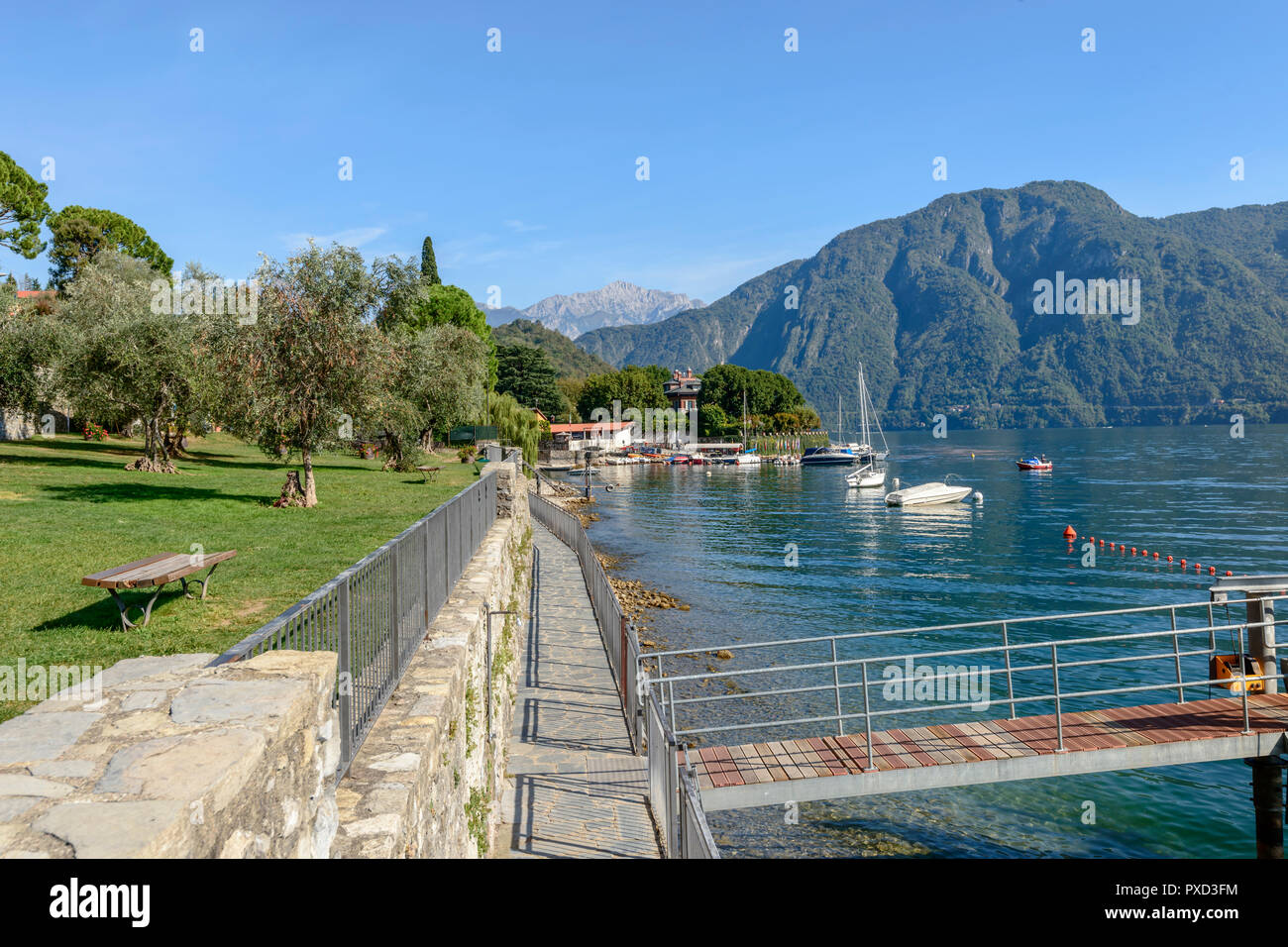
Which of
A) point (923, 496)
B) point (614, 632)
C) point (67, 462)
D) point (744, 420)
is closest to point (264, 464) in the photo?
point (67, 462)

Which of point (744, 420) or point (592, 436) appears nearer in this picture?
point (592, 436)

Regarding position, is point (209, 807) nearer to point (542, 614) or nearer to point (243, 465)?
point (542, 614)

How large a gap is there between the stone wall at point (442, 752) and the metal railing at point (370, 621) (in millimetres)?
187

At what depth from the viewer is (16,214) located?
40.0 meters

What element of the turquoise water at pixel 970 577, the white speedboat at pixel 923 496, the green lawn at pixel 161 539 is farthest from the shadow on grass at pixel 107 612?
the white speedboat at pixel 923 496

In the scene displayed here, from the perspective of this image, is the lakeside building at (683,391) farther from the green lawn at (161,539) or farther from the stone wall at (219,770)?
the stone wall at (219,770)

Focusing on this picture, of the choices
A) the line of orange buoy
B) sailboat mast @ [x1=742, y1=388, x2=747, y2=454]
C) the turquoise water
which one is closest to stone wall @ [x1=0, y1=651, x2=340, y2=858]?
the turquoise water

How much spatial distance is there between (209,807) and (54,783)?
2.35 ft

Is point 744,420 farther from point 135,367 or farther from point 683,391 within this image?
point 135,367

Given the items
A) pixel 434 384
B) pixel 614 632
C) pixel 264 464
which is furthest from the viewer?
pixel 434 384

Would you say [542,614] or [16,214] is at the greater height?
[16,214]

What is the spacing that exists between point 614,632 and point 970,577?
2415cm

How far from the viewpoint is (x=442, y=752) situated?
6074mm
